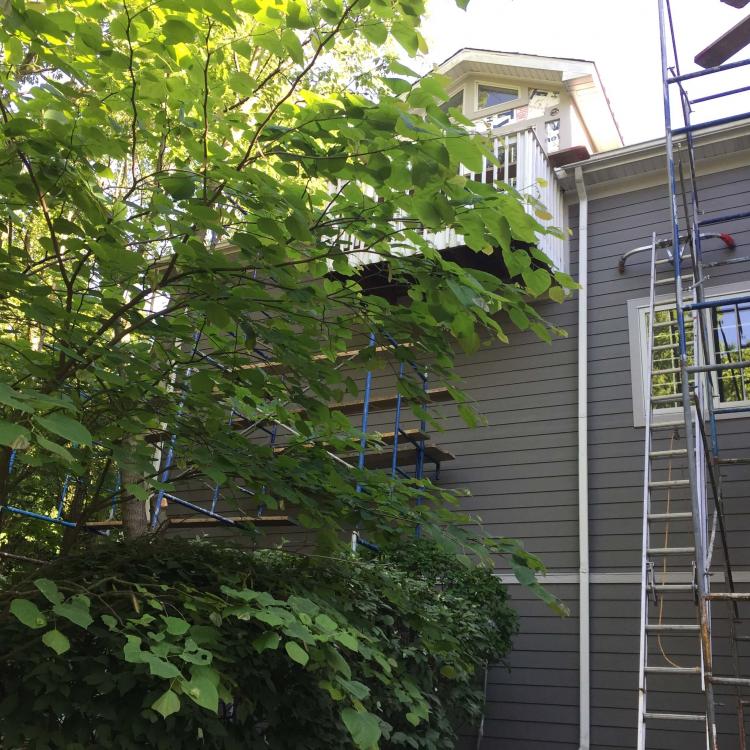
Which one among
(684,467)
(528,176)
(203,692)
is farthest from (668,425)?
(203,692)

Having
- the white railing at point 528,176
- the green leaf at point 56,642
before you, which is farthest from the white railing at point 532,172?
the green leaf at point 56,642

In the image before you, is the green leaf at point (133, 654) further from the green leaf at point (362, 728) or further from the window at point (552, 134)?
the window at point (552, 134)

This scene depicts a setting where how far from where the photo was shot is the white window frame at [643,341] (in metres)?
7.53

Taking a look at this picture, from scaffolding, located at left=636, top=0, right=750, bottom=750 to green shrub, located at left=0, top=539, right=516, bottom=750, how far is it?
208 cm

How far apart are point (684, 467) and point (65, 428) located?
6483 millimetres

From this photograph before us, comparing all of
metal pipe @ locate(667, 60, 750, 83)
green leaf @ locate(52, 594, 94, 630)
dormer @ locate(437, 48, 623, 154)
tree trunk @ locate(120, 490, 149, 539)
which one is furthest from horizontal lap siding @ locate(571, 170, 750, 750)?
green leaf @ locate(52, 594, 94, 630)

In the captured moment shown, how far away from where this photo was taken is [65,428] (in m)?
1.98

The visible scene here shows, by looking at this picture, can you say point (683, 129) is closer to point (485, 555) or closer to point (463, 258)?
point (463, 258)

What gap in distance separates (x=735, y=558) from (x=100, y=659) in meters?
5.68

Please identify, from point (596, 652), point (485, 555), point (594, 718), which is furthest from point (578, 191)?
point (485, 555)

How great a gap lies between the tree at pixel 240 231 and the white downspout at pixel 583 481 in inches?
167

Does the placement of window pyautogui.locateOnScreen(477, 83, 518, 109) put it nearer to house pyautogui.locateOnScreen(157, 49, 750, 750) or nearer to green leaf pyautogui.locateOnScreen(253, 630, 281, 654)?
house pyautogui.locateOnScreen(157, 49, 750, 750)

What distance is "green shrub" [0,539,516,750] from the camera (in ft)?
8.28

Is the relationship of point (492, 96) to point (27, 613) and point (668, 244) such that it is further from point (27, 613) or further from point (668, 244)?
point (27, 613)
